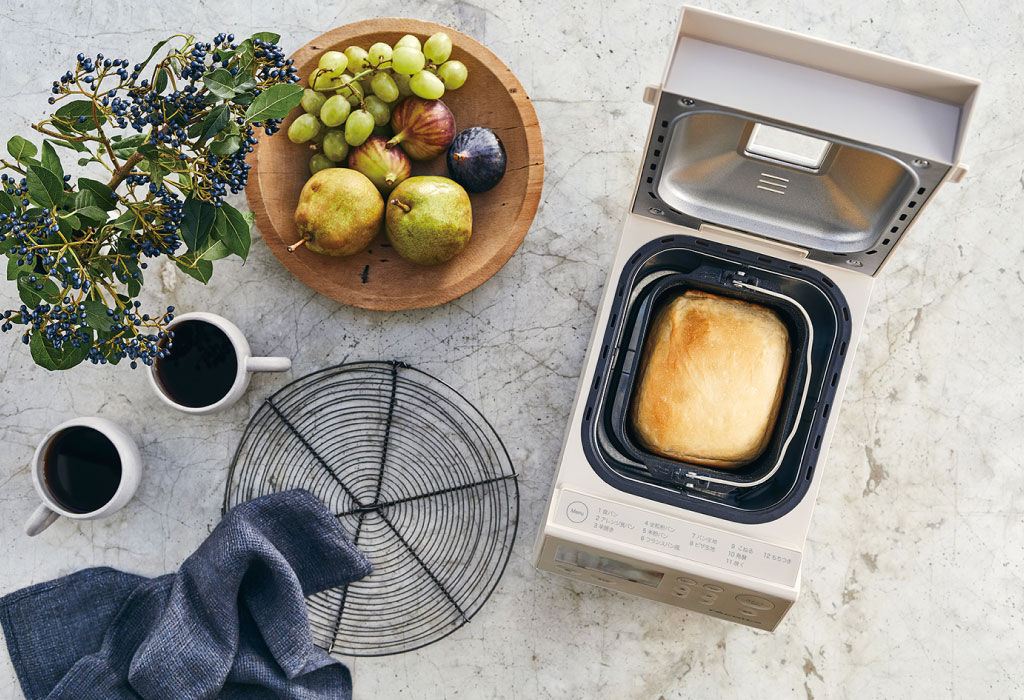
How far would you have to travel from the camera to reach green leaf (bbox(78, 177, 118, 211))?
0.94m

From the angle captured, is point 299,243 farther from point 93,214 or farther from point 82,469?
point 82,469

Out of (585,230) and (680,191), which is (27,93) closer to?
(585,230)

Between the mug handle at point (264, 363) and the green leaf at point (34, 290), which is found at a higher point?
the green leaf at point (34, 290)

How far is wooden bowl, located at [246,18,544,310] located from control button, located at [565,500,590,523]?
16.7 inches

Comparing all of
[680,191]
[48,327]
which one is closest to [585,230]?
[680,191]

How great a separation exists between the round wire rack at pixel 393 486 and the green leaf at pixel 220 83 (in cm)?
54

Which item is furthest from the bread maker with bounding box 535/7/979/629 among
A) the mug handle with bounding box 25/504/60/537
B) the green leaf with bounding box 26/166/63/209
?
the mug handle with bounding box 25/504/60/537

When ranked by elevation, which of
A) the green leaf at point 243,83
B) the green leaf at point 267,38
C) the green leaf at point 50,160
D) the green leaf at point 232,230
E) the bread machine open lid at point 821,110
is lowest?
the green leaf at point 232,230

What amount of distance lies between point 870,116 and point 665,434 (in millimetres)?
481

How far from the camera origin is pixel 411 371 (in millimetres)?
1365

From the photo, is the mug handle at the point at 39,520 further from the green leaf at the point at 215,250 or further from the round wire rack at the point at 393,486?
the green leaf at the point at 215,250

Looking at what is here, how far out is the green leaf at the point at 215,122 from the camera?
92 cm

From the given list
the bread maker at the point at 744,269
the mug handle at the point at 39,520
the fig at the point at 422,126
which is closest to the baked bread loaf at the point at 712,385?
the bread maker at the point at 744,269

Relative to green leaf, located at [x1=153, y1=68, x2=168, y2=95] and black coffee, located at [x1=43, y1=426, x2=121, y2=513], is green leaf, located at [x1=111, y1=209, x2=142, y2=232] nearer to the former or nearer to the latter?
green leaf, located at [x1=153, y1=68, x2=168, y2=95]
